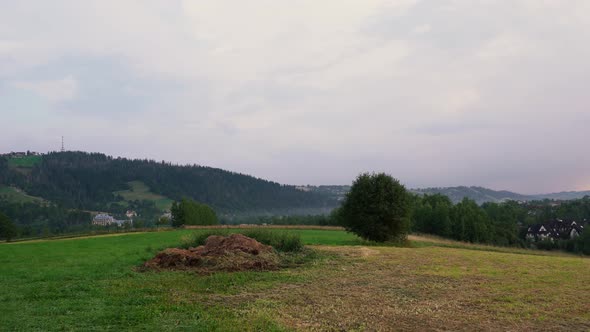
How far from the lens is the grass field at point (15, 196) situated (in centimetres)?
16350

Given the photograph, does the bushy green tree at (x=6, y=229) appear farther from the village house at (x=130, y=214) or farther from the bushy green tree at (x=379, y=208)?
the village house at (x=130, y=214)

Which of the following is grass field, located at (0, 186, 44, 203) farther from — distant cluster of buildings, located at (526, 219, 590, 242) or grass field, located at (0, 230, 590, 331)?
grass field, located at (0, 230, 590, 331)

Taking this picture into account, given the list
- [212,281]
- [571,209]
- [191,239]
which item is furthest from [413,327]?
[571,209]

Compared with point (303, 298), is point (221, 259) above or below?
above

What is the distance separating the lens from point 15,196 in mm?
168875

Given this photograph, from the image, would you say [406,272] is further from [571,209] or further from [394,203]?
[571,209]

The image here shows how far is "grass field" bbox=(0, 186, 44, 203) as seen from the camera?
163500 mm

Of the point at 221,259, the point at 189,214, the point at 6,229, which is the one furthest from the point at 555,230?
the point at 6,229

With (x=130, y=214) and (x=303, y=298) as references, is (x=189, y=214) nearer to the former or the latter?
(x=303, y=298)

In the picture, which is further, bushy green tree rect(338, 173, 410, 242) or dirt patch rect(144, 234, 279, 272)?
bushy green tree rect(338, 173, 410, 242)

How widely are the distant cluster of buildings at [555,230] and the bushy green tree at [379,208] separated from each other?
228 ft

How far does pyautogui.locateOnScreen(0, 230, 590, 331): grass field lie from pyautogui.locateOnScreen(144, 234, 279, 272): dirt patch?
118 cm

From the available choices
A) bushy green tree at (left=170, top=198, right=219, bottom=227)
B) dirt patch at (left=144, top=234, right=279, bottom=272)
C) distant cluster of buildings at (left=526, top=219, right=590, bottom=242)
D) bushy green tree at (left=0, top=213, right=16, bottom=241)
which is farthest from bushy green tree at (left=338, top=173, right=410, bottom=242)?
distant cluster of buildings at (left=526, top=219, right=590, bottom=242)

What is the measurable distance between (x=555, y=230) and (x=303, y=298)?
336ft
